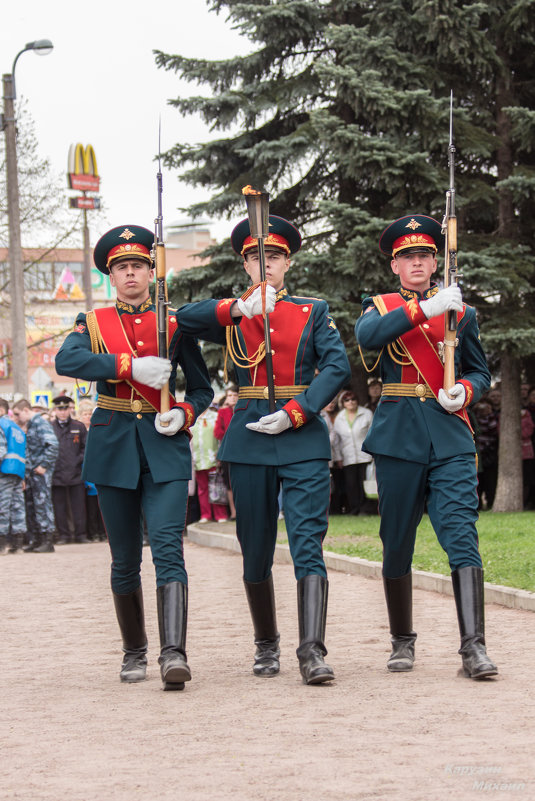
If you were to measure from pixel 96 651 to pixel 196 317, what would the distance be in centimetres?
237

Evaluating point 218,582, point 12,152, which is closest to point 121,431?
point 218,582

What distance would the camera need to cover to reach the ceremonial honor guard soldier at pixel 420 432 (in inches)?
246

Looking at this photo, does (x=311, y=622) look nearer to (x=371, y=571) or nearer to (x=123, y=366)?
(x=123, y=366)

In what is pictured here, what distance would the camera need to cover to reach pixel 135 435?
21.2 feet

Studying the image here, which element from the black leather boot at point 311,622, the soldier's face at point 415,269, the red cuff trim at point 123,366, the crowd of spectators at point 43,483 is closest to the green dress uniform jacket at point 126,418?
the red cuff trim at point 123,366

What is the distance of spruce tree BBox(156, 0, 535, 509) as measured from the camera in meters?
17.0

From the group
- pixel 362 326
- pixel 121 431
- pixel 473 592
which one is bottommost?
pixel 473 592

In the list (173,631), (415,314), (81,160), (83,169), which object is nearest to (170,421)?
(173,631)

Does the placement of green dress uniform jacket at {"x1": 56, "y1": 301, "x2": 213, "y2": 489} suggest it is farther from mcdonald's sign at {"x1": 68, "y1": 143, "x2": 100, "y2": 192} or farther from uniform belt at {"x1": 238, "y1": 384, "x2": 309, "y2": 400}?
mcdonald's sign at {"x1": 68, "y1": 143, "x2": 100, "y2": 192}

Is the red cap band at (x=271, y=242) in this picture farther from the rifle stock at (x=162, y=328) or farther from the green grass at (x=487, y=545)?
the green grass at (x=487, y=545)

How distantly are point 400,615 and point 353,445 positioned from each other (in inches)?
468

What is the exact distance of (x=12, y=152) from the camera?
77.9 feet

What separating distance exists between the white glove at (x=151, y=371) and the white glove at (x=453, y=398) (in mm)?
1289

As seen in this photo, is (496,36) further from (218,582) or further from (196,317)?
(196,317)
